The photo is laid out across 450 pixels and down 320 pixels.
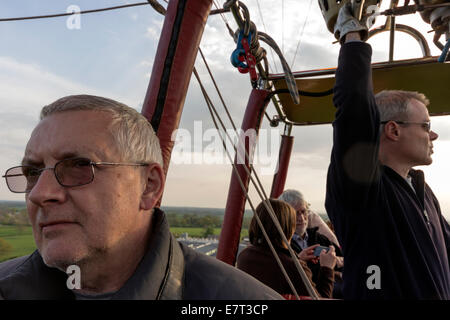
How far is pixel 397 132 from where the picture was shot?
134 centimetres

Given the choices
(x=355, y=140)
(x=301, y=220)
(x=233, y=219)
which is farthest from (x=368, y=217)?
(x=301, y=220)

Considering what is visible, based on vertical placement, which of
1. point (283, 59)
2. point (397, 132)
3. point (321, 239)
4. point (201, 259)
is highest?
point (283, 59)

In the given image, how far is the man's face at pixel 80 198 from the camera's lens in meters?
0.80

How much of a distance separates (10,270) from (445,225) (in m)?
1.66

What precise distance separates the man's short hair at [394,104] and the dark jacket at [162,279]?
88 cm

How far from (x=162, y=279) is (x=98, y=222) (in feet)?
0.65

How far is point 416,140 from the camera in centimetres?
133

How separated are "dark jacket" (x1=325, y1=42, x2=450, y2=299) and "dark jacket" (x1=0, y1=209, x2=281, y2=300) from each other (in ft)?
1.47

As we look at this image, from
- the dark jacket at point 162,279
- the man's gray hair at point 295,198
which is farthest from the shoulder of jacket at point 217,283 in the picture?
the man's gray hair at point 295,198

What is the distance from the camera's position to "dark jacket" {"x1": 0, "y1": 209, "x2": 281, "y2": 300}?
0.82 meters

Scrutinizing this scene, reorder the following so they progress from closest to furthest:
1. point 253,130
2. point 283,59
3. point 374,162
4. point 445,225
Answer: point 374,162, point 445,225, point 283,59, point 253,130

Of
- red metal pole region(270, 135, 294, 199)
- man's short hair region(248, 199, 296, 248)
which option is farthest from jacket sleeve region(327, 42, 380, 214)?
red metal pole region(270, 135, 294, 199)

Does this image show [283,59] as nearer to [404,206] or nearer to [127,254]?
[404,206]
